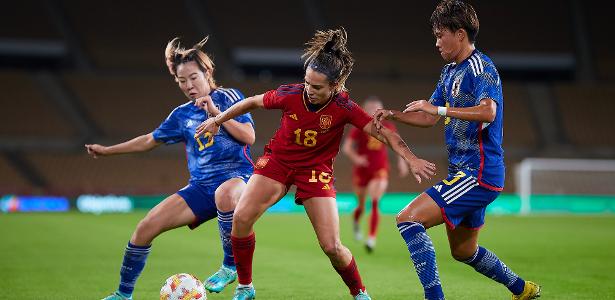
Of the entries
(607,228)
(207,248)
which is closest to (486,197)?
(207,248)

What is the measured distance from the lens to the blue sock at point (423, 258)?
5543 millimetres

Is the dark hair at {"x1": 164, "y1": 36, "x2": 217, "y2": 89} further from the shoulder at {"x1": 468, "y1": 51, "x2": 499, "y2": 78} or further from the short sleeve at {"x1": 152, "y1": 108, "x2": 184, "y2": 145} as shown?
the shoulder at {"x1": 468, "y1": 51, "x2": 499, "y2": 78}

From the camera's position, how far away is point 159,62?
111 ft

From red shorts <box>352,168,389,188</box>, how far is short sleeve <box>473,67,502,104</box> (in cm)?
778

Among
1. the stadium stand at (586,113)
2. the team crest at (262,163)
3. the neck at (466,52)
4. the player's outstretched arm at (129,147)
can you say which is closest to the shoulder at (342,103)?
the team crest at (262,163)

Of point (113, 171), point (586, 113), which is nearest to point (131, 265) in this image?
point (113, 171)

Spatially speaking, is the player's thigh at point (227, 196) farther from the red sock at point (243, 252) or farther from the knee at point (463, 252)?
the knee at point (463, 252)

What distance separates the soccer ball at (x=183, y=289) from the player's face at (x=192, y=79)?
63.5 inches

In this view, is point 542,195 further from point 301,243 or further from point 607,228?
point 301,243

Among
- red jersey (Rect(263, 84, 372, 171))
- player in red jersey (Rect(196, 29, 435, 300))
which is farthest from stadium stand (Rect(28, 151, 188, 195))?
red jersey (Rect(263, 84, 372, 171))

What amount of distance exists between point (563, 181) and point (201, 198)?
2090cm

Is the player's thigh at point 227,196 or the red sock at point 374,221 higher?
the red sock at point 374,221

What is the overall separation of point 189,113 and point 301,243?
6774 mm

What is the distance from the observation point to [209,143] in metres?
6.95
